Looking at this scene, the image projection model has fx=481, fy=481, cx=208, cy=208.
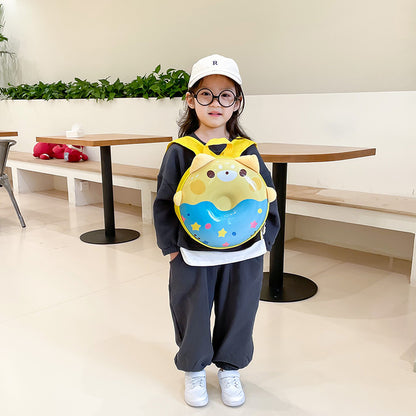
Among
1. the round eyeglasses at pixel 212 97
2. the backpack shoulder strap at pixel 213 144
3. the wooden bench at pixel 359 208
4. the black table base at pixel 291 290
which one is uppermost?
the round eyeglasses at pixel 212 97

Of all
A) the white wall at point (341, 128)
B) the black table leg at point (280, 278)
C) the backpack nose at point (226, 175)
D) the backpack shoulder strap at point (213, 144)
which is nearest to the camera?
the backpack nose at point (226, 175)

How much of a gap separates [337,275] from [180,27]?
3.18 metres

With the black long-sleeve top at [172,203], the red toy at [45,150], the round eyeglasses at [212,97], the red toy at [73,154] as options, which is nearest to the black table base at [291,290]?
the black long-sleeve top at [172,203]

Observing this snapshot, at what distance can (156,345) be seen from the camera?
2.13 meters

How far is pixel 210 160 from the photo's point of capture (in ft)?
4.63

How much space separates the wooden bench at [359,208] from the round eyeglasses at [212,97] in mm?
1709

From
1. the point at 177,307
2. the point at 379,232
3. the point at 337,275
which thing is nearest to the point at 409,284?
the point at 337,275

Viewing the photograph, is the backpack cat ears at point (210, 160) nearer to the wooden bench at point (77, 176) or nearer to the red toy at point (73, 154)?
the wooden bench at point (77, 176)

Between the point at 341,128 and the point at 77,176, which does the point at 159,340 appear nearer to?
the point at 341,128

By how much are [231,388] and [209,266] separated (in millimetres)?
468

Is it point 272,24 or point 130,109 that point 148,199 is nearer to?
point 130,109

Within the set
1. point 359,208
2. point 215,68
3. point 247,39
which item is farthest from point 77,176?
point 215,68

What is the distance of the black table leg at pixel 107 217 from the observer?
3.72 meters

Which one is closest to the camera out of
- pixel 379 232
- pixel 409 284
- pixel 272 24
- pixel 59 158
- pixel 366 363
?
pixel 366 363
